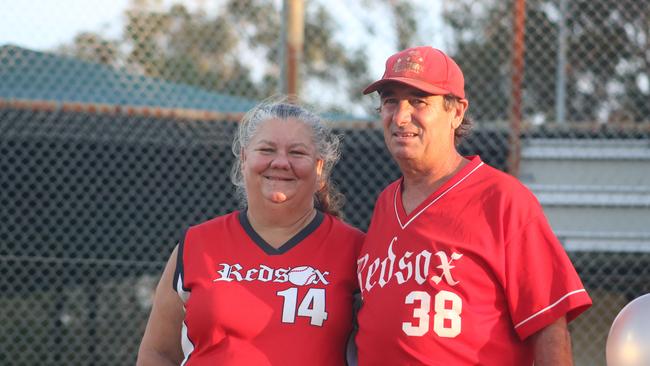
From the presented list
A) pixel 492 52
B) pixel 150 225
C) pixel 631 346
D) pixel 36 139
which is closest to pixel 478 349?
pixel 631 346

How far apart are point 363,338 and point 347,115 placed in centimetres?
387

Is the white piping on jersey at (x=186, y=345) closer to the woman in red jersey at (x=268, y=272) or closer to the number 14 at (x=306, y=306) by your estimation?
the woman in red jersey at (x=268, y=272)

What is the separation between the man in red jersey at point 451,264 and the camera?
242 centimetres

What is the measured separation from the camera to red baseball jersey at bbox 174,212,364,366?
2.67 m

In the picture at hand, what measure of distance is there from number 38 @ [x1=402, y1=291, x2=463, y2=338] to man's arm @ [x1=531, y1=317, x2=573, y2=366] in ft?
0.75

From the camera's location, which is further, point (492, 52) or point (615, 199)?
point (492, 52)

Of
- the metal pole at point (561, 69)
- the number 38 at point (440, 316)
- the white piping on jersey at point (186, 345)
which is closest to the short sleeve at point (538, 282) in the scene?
the number 38 at point (440, 316)

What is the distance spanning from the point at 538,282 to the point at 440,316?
0.91 feet

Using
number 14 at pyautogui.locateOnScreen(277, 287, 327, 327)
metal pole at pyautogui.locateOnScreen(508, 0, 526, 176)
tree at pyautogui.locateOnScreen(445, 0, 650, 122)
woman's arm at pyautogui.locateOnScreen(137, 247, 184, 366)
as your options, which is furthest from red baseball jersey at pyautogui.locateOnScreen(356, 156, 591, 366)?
tree at pyautogui.locateOnScreen(445, 0, 650, 122)

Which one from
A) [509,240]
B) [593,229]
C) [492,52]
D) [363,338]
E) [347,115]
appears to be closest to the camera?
[509,240]

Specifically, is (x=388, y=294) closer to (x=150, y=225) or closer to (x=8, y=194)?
(x=150, y=225)

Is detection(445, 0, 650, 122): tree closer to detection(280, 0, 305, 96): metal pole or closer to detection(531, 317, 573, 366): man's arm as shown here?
detection(280, 0, 305, 96): metal pole

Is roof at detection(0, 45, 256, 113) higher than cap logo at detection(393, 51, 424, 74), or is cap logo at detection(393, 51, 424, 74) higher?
cap logo at detection(393, 51, 424, 74)

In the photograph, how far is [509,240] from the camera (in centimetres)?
243
